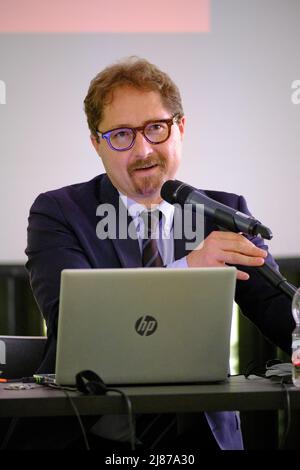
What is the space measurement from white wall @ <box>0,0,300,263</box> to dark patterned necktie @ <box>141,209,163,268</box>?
2.53 ft

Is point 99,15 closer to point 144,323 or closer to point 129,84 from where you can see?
point 129,84

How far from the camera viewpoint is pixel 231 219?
1.82 meters

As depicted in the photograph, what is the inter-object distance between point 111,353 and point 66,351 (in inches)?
3.5

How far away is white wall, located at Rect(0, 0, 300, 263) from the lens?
3.29m

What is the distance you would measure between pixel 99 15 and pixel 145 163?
984 mm

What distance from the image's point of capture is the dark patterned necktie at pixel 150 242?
8.04ft

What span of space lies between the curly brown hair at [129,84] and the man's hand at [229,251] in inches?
30.2

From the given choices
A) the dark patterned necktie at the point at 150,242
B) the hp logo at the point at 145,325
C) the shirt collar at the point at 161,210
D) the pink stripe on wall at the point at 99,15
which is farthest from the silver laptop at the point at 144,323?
the pink stripe on wall at the point at 99,15

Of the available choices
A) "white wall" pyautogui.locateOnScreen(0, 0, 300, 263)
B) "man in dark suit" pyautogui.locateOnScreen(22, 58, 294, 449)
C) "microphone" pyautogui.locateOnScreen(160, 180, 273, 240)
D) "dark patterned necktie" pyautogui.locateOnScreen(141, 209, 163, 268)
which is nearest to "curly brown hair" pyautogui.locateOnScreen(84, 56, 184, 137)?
"man in dark suit" pyautogui.locateOnScreen(22, 58, 294, 449)

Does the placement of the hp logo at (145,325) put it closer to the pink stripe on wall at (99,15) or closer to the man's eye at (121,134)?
the man's eye at (121,134)

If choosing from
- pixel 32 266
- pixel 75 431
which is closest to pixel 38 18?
pixel 32 266

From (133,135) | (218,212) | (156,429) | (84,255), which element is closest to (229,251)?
(218,212)

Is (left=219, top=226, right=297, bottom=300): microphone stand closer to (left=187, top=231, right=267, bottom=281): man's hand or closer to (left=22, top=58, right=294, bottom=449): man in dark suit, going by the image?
(left=187, top=231, right=267, bottom=281): man's hand
